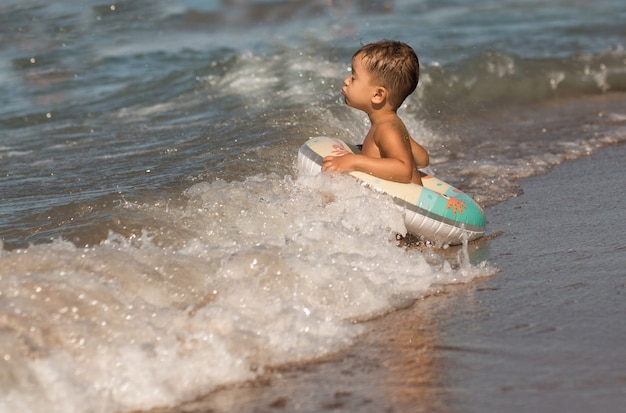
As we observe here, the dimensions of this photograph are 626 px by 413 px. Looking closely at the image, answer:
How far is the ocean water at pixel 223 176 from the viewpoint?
13.1 ft

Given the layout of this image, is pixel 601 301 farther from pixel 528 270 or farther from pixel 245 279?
pixel 245 279

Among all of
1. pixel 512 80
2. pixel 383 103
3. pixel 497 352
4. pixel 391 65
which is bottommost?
pixel 512 80

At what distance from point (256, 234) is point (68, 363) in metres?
1.80

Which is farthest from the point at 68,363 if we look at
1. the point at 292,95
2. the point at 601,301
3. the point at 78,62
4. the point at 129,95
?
the point at 78,62

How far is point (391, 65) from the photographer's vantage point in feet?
19.4

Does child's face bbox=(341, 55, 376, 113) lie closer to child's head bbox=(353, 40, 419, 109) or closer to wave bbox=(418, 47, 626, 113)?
child's head bbox=(353, 40, 419, 109)

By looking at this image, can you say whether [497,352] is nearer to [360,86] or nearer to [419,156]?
[360,86]

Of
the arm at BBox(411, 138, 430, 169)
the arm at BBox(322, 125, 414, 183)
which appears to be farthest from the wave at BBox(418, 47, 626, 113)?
the arm at BBox(322, 125, 414, 183)

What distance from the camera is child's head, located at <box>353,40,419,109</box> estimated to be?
5922mm

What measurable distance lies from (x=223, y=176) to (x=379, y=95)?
54.8 inches

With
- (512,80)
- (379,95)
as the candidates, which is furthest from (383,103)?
(512,80)

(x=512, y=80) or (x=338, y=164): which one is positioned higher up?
(x=338, y=164)

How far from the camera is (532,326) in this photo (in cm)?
422

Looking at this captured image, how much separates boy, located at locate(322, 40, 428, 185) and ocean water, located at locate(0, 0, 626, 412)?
6.0 inches
